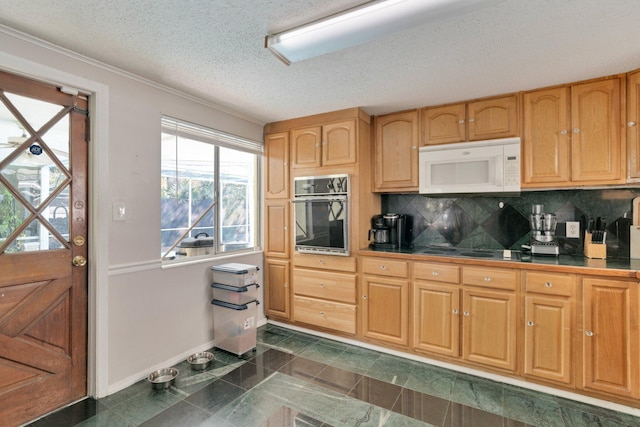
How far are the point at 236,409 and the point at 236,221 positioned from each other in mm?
1906

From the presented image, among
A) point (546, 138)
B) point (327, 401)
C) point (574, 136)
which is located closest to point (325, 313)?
point (327, 401)

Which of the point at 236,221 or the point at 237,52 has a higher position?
the point at 237,52

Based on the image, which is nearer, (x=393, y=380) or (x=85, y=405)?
(x=85, y=405)

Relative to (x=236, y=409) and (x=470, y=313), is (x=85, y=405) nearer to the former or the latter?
(x=236, y=409)

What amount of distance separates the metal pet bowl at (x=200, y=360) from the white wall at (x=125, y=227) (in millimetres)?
127

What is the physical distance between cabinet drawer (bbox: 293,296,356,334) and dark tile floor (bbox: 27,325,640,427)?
0.41 meters

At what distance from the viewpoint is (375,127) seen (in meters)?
3.22

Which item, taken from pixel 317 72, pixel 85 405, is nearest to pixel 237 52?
pixel 317 72

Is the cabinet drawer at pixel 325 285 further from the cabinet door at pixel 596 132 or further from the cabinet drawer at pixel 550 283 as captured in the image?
the cabinet door at pixel 596 132

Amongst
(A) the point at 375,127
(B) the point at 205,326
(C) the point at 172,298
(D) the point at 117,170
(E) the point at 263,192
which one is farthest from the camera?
(E) the point at 263,192

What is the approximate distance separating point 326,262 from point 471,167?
5.42 feet

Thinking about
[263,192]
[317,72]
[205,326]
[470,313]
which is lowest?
[205,326]

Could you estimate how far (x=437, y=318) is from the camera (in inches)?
102

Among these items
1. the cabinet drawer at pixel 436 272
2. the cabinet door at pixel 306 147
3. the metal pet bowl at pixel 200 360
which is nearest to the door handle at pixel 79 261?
the metal pet bowl at pixel 200 360
